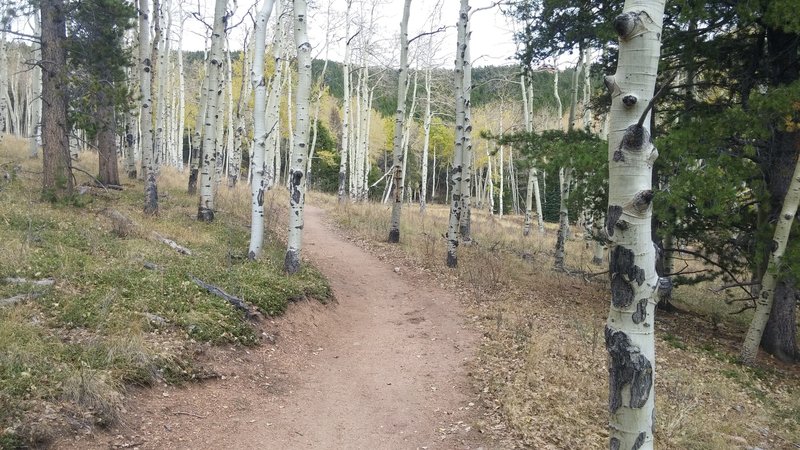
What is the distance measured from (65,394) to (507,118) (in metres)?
35.7

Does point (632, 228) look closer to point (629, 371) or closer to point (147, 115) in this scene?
point (629, 371)

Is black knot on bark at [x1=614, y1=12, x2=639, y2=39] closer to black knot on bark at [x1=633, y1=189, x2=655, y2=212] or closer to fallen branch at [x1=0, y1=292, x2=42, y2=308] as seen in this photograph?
black knot on bark at [x1=633, y1=189, x2=655, y2=212]

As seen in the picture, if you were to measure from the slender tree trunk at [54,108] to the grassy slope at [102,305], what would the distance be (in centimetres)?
49

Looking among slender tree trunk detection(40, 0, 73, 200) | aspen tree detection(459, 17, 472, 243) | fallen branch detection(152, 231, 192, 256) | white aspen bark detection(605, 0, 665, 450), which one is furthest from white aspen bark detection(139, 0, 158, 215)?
white aspen bark detection(605, 0, 665, 450)

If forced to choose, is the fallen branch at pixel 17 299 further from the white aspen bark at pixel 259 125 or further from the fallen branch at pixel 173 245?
the white aspen bark at pixel 259 125

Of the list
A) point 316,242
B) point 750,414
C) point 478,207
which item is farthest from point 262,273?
point 478,207

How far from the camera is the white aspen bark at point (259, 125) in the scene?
29.1 ft

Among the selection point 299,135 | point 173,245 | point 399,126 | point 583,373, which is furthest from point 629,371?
point 399,126

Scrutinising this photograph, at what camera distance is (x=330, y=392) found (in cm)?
601

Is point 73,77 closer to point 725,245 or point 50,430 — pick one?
point 50,430

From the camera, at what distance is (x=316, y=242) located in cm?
1395

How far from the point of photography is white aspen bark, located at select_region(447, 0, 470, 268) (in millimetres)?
12078

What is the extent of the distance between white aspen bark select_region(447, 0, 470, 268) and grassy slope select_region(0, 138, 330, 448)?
3.96 meters

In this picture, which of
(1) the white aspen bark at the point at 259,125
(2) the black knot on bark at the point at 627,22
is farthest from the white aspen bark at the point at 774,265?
(1) the white aspen bark at the point at 259,125
